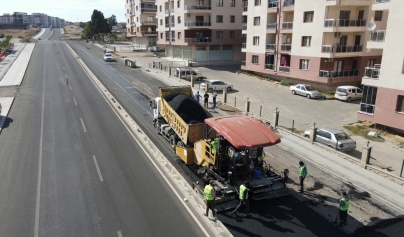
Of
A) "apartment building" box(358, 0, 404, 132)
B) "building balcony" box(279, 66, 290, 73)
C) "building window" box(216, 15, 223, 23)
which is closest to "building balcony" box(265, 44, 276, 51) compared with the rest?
"building balcony" box(279, 66, 290, 73)

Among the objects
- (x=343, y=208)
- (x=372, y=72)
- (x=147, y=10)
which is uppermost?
(x=147, y=10)

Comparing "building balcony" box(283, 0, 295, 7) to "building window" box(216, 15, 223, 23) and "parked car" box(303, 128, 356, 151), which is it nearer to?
"building window" box(216, 15, 223, 23)

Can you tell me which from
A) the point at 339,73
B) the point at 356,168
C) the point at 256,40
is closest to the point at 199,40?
the point at 256,40

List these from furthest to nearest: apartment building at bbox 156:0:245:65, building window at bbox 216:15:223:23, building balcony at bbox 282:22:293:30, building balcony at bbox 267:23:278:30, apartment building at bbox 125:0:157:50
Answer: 1. apartment building at bbox 125:0:157:50
2. building window at bbox 216:15:223:23
3. apartment building at bbox 156:0:245:65
4. building balcony at bbox 267:23:278:30
5. building balcony at bbox 282:22:293:30

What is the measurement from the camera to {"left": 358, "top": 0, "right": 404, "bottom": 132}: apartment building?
22.7 metres

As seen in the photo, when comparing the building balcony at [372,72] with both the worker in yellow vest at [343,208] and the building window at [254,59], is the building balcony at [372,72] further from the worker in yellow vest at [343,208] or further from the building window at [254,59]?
the building window at [254,59]

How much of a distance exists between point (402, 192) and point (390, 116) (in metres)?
10.7

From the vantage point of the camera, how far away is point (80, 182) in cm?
1509

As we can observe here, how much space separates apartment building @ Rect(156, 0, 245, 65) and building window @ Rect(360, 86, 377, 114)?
37.1 meters

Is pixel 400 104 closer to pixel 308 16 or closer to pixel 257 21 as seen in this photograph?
pixel 308 16

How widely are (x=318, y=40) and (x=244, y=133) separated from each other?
28000 millimetres

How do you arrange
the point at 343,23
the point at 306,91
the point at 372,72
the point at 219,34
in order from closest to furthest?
1. the point at 372,72
2. the point at 343,23
3. the point at 306,91
4. the point at 219,34

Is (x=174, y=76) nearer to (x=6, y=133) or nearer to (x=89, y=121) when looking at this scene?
(x=89, y=121)

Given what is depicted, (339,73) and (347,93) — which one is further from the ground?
(339,73)
